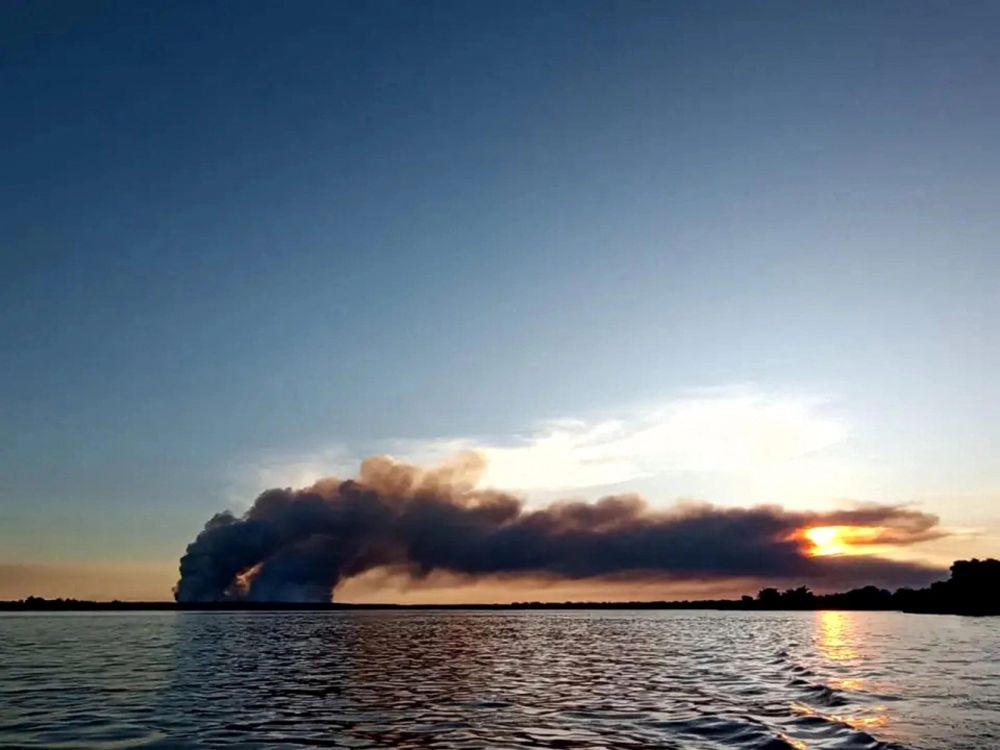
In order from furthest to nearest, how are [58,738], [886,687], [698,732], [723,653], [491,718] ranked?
[723,653] → [886,687] → [491,718] → [698,732] → [58,738]

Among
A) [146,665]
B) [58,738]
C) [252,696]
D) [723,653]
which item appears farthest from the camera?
[723,653]

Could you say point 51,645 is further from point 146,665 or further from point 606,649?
point 606,649

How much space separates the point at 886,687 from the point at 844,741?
894 inches

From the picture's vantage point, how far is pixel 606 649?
318 feet

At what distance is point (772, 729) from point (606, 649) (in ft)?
206

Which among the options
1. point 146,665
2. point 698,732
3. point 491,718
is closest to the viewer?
point 698,732

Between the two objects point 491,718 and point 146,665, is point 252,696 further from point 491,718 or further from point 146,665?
point 146,665

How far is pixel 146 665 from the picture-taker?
70.5 metres

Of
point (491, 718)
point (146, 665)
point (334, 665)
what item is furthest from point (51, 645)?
point (491, 718)

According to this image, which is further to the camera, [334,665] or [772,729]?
[334,665]

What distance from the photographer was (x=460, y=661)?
245 ft

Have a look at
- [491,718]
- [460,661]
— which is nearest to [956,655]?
[460,661]

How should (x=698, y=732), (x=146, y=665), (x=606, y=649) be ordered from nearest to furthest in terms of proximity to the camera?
(x=698, y=732) → (x=146, y=665) → (x=606, y=649)

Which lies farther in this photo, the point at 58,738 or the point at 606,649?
the point at 606,649
